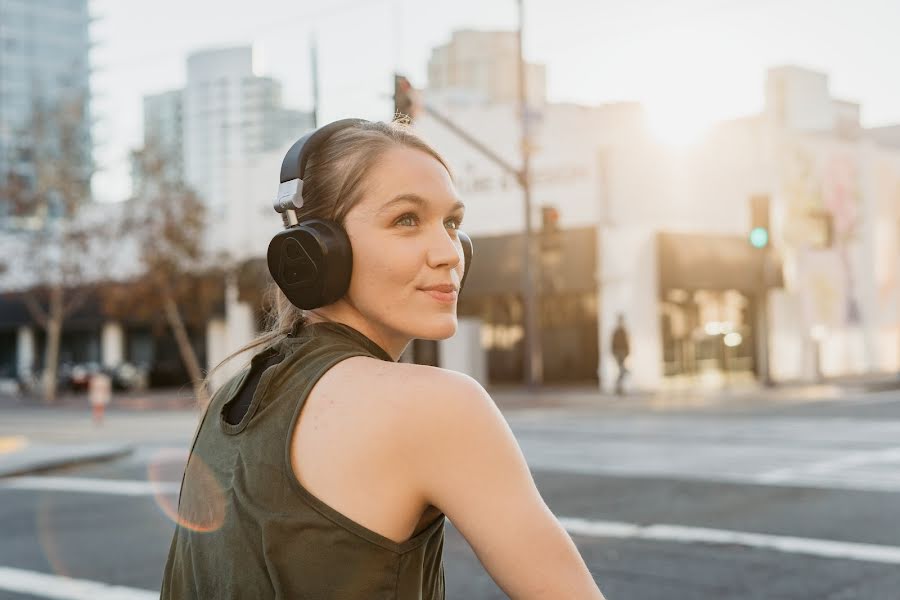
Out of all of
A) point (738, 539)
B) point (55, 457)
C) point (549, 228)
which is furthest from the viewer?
point (549, 228)

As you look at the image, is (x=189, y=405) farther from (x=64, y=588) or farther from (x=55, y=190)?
(x=64, y=588)

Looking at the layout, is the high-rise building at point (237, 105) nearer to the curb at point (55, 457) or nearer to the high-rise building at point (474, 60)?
the curb at point (55, 457)

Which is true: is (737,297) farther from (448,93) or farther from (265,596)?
(265,596)

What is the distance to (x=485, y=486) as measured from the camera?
1659 mm

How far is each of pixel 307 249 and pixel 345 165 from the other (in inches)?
6.6

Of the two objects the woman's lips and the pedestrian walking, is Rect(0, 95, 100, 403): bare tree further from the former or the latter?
the woman's lips

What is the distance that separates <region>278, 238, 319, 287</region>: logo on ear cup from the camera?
1.93 metres

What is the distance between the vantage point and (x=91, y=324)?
4512 centimetres

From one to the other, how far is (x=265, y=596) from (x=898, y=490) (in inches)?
370

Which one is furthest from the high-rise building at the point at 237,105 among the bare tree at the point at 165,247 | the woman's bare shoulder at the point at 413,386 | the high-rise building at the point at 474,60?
the high-rise building at the point at 474,60

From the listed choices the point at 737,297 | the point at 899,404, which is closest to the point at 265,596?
the point at 899,404

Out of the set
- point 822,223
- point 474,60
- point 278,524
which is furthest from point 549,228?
point 474,60

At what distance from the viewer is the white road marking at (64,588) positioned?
255 inches

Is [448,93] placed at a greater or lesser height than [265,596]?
greater
